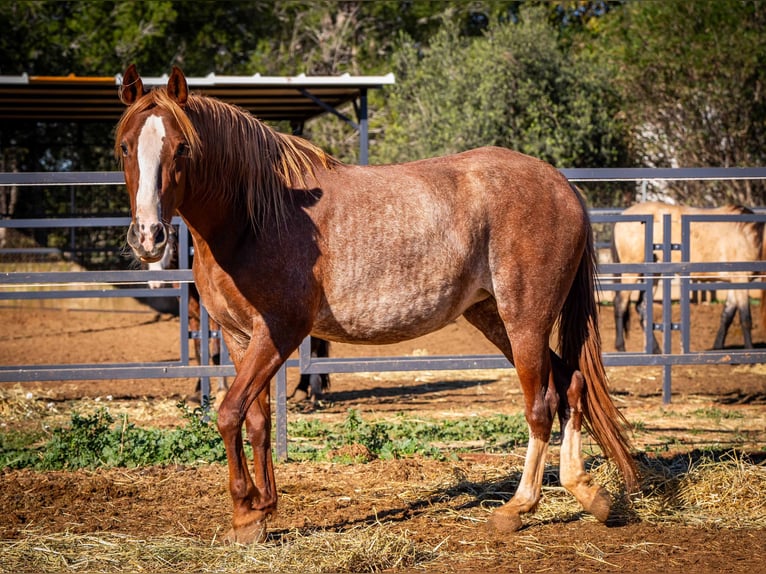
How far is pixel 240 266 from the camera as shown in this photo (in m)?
3.77

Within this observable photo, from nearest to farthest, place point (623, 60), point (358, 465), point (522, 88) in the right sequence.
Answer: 1. point (358, 465)
2. point (522, 88)
3. point (623, 60)

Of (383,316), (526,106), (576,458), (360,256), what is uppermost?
(526,106)

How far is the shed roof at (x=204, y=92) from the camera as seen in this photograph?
9375mm

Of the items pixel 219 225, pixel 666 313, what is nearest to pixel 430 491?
pixel 219 225

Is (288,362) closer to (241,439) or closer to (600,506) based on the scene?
(241,439)

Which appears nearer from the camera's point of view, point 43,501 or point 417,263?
point 417,263

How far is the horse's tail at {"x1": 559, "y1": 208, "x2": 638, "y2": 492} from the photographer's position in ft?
14.2

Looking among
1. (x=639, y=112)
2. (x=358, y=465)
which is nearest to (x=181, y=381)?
(x=358, y=465)

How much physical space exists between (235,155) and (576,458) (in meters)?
2.30

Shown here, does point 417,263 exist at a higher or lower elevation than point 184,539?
→ higher

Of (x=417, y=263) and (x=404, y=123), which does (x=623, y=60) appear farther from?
(x=417, y=263)

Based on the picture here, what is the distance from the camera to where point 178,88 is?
3516 mm

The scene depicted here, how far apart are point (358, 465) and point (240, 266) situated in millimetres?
2066

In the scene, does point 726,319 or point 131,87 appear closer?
point 131,87
